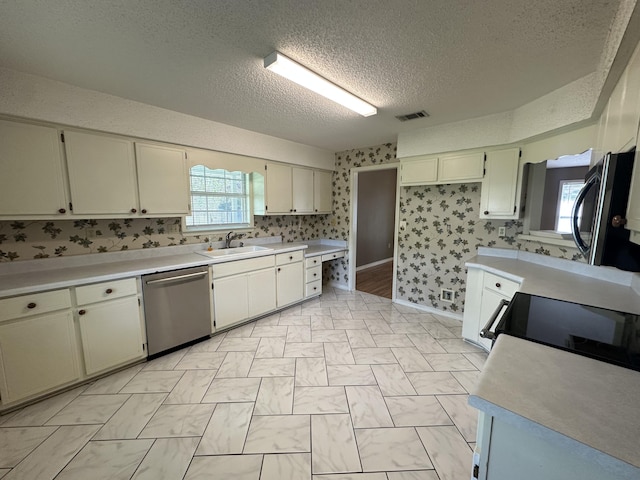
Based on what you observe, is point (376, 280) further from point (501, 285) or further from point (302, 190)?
point (501, 285)

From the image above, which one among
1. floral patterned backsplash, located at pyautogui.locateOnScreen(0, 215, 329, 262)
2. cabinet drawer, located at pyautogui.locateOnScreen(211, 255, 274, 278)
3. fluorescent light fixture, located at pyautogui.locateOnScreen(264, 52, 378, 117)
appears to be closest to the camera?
fluorescent light fixture, located at pyautogui.locateOnScreen(264, 52, 378, 117)

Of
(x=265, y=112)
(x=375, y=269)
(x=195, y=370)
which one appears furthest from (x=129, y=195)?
(x=375, y=269)

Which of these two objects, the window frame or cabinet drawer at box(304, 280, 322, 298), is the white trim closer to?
cabinet drawer at box(304, 280, 322, 298)

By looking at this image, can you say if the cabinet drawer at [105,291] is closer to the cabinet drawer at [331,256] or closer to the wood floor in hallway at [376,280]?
the cabinet drawer at [331,256]

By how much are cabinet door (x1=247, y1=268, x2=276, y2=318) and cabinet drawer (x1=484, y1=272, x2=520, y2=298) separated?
2477 mm

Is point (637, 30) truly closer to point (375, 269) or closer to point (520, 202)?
point (520, 202)

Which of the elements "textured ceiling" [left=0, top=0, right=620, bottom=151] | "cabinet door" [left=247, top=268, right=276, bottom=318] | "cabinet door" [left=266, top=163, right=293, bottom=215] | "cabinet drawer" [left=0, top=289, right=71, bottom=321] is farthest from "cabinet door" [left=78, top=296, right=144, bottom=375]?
"cabinet door" [left=266, top=163, right=293, bottom=215]

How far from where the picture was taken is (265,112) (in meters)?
2.70

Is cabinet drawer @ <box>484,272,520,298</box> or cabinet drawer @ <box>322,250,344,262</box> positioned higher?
cabinet drawer @ <box>484,272,520,298</box>

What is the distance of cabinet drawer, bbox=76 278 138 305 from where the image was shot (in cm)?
205

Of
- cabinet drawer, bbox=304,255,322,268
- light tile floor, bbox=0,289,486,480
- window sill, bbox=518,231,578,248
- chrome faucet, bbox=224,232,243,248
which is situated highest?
window sill, bbox=518,231,578,248

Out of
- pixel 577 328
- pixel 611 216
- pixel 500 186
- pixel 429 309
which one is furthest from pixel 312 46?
pixel 429 309

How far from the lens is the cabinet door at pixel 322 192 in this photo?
14.4 feet

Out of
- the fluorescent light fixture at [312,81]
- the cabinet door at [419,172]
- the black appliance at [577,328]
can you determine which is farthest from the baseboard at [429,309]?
the fluorescent light fixture at [312,81]
